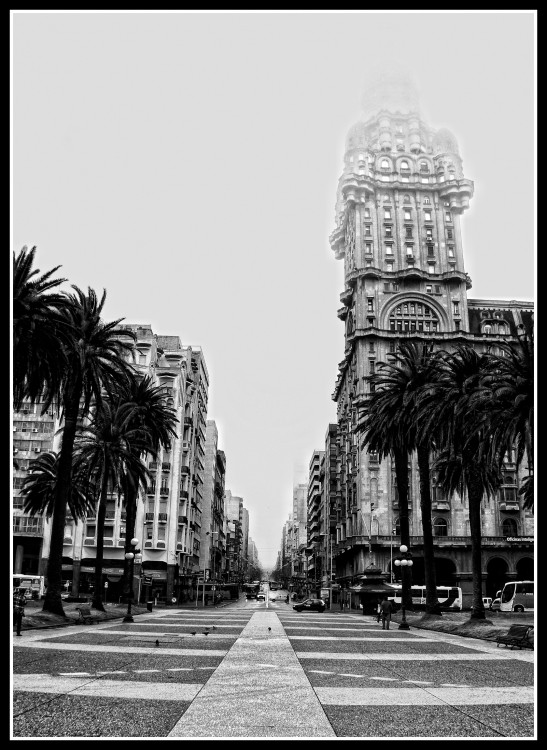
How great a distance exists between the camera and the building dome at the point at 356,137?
118875mm

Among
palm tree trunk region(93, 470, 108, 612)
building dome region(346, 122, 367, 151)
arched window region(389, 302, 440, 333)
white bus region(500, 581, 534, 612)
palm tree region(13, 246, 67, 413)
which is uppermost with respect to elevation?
building dome region(346, 122, 367, 151)

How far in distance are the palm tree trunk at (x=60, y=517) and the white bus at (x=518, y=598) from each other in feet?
115

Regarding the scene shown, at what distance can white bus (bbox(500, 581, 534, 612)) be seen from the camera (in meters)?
52.2

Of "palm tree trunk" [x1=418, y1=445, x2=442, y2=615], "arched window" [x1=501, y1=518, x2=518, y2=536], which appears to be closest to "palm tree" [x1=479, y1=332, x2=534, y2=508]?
"palm tree trunk" [x1=418, y1=445, x2=442, y2=615]

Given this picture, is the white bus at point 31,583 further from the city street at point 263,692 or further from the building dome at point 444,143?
the building dome at point 444,143

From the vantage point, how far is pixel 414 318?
101m

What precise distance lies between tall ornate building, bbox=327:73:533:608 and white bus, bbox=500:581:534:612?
86.8ft

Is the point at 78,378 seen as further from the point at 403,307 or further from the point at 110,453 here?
the point at 403,307

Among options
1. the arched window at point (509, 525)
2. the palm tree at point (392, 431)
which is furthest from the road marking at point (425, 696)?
the arched window at point (509, 525)

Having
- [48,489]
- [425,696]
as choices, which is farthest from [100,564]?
[425,696]

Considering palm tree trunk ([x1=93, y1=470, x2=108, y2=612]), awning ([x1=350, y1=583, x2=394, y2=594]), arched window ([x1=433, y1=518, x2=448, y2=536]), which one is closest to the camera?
palm tree trunk ([x1=93, y1=470, x2=108, y2=612])

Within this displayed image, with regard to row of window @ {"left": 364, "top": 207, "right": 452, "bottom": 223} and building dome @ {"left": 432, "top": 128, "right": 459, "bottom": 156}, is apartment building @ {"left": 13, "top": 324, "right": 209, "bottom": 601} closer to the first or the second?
row of window @ {"left": 364, "top": 207, "right": 452, "bottom": 223}

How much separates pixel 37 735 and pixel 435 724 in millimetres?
5191
